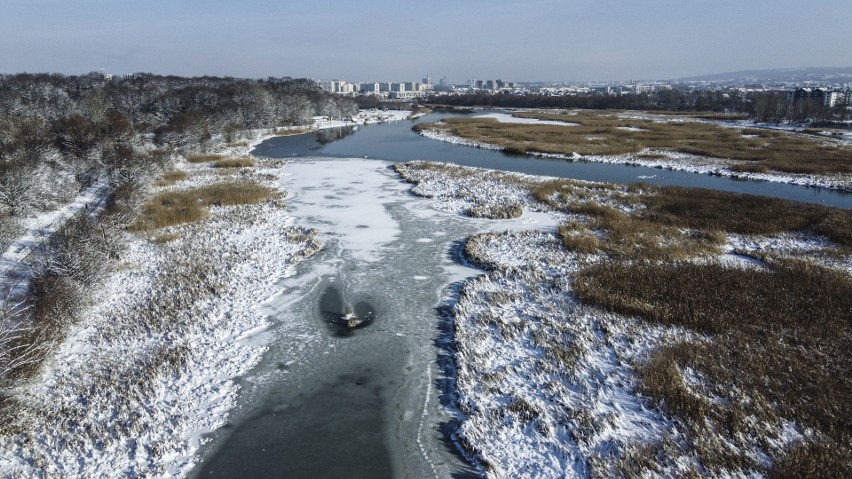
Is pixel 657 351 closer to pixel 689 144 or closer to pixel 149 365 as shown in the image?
pixel 149 365

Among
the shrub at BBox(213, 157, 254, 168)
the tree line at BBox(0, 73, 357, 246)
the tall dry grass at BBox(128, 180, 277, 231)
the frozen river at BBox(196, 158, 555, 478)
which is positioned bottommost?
the frozen river at BBox(196, 158, 555, 478)

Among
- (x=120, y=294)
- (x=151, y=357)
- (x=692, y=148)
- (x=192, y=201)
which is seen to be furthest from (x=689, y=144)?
(x=151, y=357)

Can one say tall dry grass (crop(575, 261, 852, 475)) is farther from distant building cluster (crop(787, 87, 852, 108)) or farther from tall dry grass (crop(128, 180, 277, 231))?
distant building cluster (crop(787, 87, 852, 108))

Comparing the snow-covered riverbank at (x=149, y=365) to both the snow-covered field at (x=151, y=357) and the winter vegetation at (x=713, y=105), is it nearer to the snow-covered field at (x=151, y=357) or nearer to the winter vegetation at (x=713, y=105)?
the snow-covered field at (x=151, y=357)

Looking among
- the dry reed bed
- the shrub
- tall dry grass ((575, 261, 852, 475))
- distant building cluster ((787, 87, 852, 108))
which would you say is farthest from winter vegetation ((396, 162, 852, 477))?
distant building cluster ((787, 87, 852, 108))

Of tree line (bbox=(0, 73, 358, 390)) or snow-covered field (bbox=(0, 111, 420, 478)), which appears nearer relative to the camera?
snow-covered field (bbox=(0, 111, 420, 478))

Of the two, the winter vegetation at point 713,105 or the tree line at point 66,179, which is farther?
the winter vegetation at point 713,105

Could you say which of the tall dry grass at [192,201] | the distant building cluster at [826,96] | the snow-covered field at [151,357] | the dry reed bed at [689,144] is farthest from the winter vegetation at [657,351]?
the distant building cluster at [826,96]
